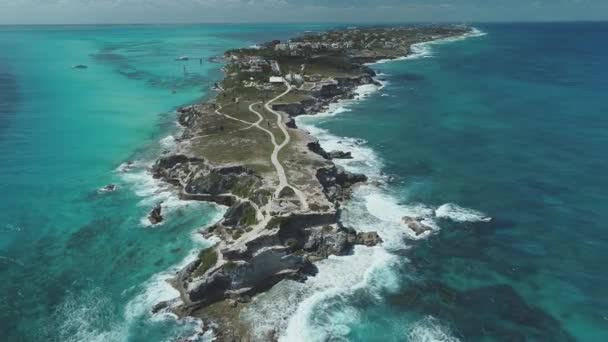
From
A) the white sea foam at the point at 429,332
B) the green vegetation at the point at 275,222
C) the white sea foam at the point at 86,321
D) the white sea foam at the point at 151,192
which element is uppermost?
the green vegetation at the point at 275,222

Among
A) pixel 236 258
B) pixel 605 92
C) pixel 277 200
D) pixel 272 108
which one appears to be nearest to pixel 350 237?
pixel 277 200

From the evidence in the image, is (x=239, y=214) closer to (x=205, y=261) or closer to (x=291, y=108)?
(x=205, y=261)

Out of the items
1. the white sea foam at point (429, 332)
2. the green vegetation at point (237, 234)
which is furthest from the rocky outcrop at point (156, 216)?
the white sea foam at point (429, 332)

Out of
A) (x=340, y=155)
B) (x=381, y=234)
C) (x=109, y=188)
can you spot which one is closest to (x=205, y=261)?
(x=381, y=234)

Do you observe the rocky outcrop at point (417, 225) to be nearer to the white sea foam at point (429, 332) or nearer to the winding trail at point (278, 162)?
the winding trail at point (278, 162)

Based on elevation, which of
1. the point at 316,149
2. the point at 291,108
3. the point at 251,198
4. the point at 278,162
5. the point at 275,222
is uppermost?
the point at 291,108

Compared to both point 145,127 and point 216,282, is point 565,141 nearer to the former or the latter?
point 216,282

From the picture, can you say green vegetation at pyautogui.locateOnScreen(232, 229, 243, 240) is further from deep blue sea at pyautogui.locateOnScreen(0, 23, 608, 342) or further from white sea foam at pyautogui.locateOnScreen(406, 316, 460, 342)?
white sea foam at pyautogui.locateOnScreen(406, 316, 460, 342)

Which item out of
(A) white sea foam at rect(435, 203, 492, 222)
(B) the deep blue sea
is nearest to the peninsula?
(B) the deep blue sea

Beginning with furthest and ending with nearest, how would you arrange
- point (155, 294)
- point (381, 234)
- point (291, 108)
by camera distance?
1. point (291, 108)
2. point (381, 234)
3. point (155, 294)
